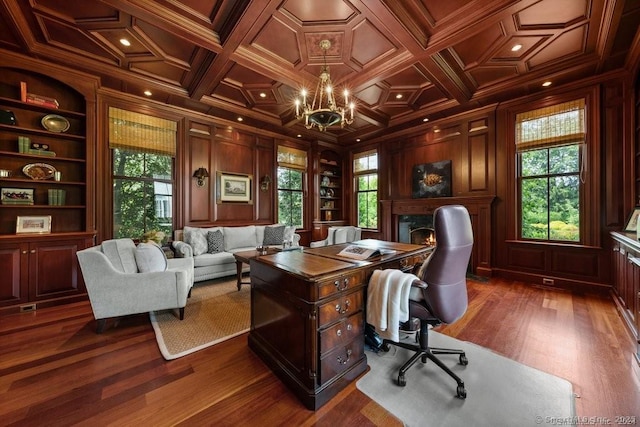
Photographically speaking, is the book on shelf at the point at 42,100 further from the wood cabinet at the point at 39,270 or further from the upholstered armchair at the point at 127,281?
the upholstered armchair at the point at 127,281

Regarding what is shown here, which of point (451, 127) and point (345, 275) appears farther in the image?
point (451, 127)

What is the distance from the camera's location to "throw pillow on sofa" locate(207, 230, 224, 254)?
4.48 metres

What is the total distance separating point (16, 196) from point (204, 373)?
11.9 feet

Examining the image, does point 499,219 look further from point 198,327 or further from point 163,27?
point 163,27

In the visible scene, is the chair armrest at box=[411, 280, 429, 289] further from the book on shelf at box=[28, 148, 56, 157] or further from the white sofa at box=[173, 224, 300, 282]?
the book on shelf at box=[28, 148, 56, 157]

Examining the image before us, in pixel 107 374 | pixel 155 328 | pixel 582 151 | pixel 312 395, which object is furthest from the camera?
pixel 582 151

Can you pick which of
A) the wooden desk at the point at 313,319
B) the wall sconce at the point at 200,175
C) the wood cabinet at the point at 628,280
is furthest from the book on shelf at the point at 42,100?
the wood cabinet at the point at 628,280

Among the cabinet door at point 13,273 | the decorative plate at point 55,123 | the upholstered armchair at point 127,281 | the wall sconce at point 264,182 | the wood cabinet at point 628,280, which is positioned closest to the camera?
the wood cabinet at point 628,280

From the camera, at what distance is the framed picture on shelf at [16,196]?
10.3 ft

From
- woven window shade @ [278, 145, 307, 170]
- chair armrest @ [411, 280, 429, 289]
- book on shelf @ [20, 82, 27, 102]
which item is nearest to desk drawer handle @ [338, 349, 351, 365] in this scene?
chair armrest @ [411, 280, 429, 289]

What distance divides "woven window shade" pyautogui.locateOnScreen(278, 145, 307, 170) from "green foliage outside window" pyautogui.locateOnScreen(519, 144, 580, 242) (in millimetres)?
4534

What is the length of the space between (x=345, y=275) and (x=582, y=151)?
4.49m

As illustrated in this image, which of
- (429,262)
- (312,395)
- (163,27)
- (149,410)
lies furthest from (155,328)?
(163,27)

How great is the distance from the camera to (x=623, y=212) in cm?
343
